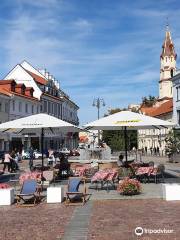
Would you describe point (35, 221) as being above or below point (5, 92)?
below

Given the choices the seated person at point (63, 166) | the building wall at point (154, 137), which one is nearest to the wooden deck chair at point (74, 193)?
the seated person at point (63, 166)

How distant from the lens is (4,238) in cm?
960

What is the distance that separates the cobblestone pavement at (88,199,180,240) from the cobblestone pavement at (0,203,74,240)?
772 millimetres

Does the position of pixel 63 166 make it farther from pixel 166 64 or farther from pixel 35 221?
pixel 166 64

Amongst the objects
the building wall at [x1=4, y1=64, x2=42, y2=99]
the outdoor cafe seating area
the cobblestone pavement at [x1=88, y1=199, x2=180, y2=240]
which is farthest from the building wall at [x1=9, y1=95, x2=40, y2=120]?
the cobblestone pavement at [x1=88, y1=199, x2=180, y2=240]

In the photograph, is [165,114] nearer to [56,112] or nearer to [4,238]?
[56,112]

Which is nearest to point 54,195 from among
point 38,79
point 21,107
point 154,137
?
point 21,107

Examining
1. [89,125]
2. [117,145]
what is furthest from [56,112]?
[89,125]

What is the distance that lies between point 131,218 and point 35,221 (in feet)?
7.88

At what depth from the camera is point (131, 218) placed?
11.6 metres

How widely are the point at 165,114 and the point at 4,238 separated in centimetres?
7823

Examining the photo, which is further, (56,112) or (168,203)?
(56,112)

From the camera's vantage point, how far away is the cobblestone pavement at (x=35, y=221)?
9859 millimetres

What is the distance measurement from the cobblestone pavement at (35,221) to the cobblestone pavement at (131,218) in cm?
77
